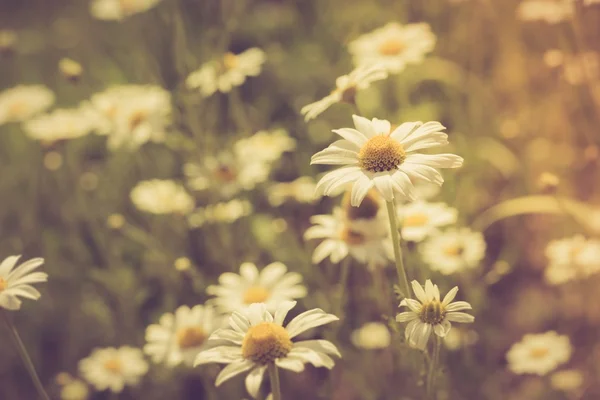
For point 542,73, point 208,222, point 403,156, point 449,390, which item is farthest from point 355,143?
point 542,73

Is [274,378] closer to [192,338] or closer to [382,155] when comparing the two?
[382,155]

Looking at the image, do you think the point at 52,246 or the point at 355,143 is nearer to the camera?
the point at 355,143

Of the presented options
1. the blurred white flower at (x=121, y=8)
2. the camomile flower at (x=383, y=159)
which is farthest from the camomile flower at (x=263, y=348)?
the blurred white flower at (x=121, y=8)

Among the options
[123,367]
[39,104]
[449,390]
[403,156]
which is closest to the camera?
[403,156]

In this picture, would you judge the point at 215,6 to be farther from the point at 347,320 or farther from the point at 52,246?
the point at 347,320

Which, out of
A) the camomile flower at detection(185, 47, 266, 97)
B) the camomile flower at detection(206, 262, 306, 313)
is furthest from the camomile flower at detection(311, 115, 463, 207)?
the camomile flower at detection(185, 47, 266, 97)

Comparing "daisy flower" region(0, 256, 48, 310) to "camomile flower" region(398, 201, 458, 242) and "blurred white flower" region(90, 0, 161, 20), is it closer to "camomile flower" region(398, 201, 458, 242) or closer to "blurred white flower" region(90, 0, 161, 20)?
"camomile flower" region(398, 201, 458, 242)
